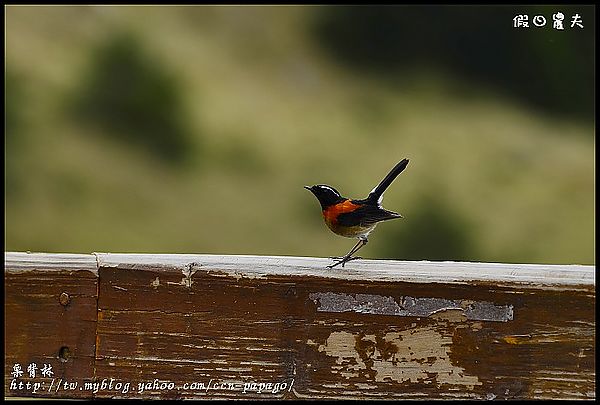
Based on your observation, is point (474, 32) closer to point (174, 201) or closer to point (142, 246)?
point (174, 201)

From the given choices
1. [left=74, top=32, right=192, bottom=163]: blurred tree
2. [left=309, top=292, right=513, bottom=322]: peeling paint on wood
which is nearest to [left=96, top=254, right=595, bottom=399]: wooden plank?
[left=309, top=292, right=513, bottom=322]: peeling paint on wood

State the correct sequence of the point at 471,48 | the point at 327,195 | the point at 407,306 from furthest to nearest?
the point at 471,48 < the point at 327,195 < the point at 407,306

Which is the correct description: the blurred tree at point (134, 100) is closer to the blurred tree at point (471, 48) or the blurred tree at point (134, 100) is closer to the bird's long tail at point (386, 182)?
the blurred tree at point (471, 48)

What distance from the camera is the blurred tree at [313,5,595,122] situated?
29938mm

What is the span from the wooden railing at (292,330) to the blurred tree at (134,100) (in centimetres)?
2284

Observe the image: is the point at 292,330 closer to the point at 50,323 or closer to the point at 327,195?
the point at 50,323

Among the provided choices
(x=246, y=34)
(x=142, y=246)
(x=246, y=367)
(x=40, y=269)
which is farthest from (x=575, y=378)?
(x=246, y=34)

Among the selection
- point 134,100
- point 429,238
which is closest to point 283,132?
point 134,100

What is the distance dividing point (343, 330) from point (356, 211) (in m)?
1.46

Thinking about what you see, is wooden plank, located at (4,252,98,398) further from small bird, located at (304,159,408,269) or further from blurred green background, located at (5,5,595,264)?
blurred green background, located at (5,5,595,264)

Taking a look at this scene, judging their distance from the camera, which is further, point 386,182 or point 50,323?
point 386,182

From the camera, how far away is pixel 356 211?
3.53m

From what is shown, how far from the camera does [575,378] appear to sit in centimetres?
204

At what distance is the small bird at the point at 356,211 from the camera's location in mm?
3506
